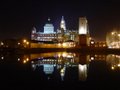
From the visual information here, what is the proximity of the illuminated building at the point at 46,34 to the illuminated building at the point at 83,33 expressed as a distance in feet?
135

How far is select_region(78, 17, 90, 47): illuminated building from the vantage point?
306 feet

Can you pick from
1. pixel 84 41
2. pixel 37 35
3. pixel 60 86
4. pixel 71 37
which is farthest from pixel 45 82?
pixel 37 35

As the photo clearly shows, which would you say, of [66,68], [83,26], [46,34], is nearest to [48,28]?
[46,34]

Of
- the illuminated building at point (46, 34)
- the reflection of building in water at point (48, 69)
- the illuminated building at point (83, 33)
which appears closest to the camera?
the reflection of building in water at point (48, 69)

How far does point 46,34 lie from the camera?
147250mm

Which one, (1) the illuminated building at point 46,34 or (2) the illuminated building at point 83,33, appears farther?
(1) the illuminated building at point 46,34

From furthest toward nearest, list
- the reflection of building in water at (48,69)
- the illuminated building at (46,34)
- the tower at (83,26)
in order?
1. the illuminated building at (46,34)
2. the tower at (83,26)
3. the reflection of building in water at (48,69)

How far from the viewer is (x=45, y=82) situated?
1346cm

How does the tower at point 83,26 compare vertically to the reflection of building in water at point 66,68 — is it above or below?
above

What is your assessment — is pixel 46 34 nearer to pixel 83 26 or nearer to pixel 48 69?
pixel 83 26

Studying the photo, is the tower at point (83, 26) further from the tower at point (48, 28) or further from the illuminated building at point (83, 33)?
the tower at point (48, 28)

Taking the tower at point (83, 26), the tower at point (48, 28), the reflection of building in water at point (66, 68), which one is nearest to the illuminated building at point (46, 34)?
the tower at point (48, 28)

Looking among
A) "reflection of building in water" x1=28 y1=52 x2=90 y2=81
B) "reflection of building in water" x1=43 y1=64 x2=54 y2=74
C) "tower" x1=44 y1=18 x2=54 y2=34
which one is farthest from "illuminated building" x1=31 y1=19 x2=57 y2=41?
"reflection of building in water" x1=43 y1=64 x2=54 y2=74

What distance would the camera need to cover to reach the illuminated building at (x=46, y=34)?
145 meters
